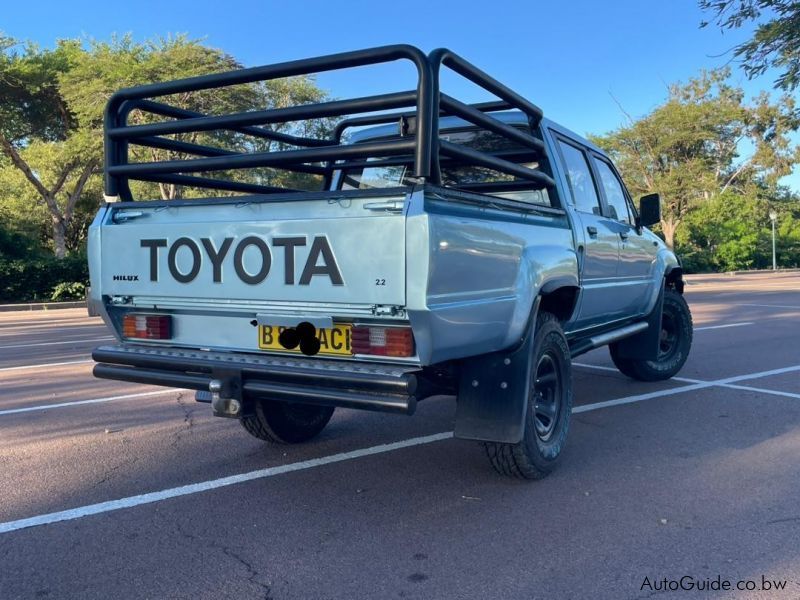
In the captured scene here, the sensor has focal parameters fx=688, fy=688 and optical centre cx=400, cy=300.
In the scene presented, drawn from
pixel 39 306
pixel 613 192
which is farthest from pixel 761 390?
pixel 39 306

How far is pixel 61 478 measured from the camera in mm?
4348

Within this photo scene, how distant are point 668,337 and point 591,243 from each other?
9.31 ft

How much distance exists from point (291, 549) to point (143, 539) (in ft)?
2.51

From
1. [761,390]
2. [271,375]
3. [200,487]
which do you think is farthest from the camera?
[761,390]

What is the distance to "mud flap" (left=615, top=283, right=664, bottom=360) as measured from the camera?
21.8 ft

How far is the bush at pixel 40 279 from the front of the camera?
21.8 metres

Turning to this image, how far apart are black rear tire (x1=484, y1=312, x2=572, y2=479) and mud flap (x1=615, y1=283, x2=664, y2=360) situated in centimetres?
250

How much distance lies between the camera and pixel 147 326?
13.2ft

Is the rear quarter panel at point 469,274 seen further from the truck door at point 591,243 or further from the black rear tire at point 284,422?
the black rear tire at point 284,422

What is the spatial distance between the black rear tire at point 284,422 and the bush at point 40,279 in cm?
1989

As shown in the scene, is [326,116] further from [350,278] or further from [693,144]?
[693,144]

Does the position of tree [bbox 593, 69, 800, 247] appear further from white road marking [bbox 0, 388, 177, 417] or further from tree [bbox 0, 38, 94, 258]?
white road marking [bbox 0, 388, 177, 417]

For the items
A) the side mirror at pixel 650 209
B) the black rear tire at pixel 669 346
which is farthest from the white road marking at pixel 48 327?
the side mirror at pixel 650 209

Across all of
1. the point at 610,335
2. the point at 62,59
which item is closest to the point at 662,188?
the point at 62,59
